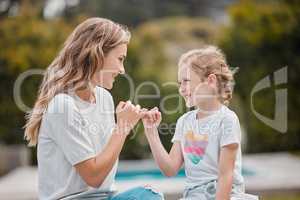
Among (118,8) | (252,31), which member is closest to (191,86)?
(252,31)

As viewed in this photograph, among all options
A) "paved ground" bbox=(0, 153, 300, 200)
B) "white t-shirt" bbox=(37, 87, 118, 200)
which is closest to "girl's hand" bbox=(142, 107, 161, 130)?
"white t-shirt" bbox=(37, 87, 118, 200)

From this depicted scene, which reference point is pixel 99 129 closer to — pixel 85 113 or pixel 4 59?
pixel 85 113

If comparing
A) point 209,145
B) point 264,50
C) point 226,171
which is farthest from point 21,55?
point 226,171

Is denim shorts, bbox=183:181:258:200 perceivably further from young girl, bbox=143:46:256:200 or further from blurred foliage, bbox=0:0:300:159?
blurred foliage, bbox=0:0:300:159

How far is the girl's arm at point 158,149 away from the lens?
243 centimetres

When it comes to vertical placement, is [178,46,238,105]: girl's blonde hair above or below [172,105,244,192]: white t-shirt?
above

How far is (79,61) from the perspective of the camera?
2.28 metres

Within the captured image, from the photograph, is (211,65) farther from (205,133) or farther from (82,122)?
(82,122)

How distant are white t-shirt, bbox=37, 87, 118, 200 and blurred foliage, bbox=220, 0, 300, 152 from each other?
6.44 metres

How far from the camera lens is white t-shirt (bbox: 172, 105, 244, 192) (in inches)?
90.6

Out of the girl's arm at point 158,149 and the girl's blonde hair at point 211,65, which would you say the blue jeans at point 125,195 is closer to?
the girl's arm at point 158,149

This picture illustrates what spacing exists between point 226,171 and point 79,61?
2.41 feet

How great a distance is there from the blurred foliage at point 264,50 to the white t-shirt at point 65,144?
644 centimetres

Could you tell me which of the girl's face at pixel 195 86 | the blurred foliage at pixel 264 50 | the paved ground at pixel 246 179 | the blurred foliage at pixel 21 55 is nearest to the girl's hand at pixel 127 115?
the girl's face at pixel 195 86
